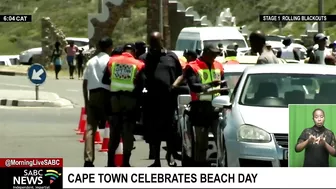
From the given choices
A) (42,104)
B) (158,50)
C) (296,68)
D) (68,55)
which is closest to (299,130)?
(296,68)

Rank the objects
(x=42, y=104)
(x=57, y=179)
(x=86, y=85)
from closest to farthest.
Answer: (x=57, y=179), (x=86, y=85), (x=42, y=104)

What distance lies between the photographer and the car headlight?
39.0 feet

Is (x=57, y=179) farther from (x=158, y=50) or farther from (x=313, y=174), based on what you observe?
(x=158, y=50)

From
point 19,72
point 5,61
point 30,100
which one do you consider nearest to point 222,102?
point 30,100

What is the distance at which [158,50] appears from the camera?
1502 centimetres

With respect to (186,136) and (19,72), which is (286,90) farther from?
(19,72)

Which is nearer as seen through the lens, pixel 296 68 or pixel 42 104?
pixel 296 68

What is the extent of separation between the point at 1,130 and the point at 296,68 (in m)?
9.29

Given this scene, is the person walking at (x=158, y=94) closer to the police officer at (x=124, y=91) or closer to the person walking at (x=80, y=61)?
the police officer at (x=124, y=91)

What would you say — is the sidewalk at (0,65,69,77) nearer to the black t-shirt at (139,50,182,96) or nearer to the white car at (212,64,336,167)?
the black t-shirt at (139,50,182,96)

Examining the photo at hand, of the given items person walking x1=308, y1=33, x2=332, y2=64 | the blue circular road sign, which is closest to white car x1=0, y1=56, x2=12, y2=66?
the blue circular road sign

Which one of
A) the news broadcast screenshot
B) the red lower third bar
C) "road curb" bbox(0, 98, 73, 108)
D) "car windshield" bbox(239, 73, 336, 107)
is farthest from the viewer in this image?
"road curb" bbox(0, 98, 73, 108)

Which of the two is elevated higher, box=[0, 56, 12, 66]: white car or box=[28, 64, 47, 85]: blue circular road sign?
box=[28, 64, 47, 85]: blue circular road sign

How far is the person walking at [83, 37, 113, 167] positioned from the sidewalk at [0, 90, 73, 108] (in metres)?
13.1
